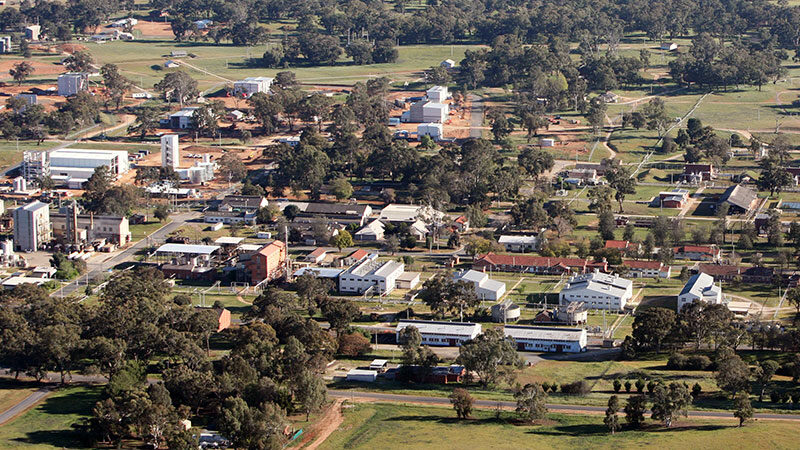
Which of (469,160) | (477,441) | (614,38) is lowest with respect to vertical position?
(477,441)

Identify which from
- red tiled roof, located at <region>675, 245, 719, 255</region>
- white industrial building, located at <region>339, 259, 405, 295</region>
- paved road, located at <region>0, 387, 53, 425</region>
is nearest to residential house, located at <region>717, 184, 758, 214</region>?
red tiled roof, located at <region>675, 245, 719, 255</region>

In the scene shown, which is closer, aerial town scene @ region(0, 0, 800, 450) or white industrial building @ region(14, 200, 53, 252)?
aerial town scene @ region(0, 0, 800, 450)

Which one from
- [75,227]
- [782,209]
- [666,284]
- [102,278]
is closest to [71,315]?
[102,278]

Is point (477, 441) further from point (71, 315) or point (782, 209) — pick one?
point (782, 209)

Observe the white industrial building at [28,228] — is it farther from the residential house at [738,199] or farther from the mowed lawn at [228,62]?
the mowed lawn at [228,62]

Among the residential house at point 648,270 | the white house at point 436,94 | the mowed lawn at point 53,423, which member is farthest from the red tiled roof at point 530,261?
the white house at point 436,94

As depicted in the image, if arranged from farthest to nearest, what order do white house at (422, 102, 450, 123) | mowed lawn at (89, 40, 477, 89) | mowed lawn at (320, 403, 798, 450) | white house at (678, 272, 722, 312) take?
mowed lawn at (89, 40, 477, 89), white house at (422, 102, 450, 123), white house at (678, 272, 722, 312), mowed lawn at (320, 403, 798, 450)

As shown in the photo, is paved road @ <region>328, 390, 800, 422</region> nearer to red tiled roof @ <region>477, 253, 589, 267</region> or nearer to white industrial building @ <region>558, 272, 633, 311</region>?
white industrial building @ <region>558, 272, 633, 311</region>
